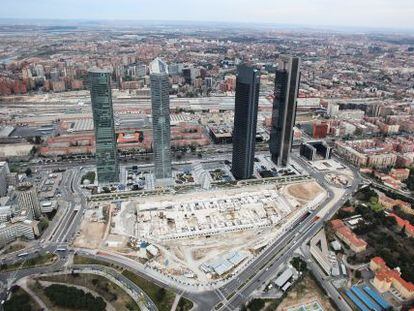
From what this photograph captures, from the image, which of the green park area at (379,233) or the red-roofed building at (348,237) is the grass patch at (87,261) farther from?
the red-roofed building at (348,237)

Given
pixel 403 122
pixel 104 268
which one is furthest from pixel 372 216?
pixel 403 122

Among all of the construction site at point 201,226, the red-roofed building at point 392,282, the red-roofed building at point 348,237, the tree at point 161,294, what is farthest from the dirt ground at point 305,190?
the tree at point 161,294

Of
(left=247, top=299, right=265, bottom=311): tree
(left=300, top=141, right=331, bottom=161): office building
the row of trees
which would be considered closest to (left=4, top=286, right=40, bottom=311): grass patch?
the row of trees

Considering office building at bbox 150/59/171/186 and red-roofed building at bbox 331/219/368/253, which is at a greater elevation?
office building at bbox 150/59/171/186

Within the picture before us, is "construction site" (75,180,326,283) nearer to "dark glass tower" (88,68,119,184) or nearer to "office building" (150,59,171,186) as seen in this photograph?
"office building" (150,59,171,186)

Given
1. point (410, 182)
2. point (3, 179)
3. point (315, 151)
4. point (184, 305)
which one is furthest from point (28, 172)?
point (410, 182)

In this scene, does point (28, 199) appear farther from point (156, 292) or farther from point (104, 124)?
point (156, 292)

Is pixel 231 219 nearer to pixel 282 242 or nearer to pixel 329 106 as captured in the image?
pixel 282 242
